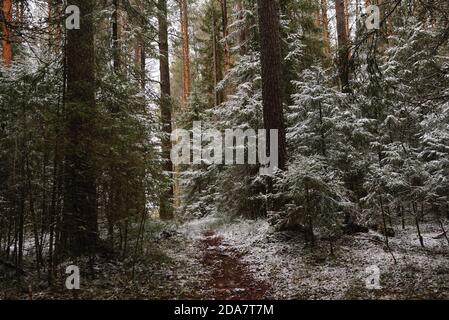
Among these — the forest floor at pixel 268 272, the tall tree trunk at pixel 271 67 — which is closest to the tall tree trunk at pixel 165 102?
the tall tree trunk at pixel 271 67

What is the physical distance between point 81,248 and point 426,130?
34.7 feet

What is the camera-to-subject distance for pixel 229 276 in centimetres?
789

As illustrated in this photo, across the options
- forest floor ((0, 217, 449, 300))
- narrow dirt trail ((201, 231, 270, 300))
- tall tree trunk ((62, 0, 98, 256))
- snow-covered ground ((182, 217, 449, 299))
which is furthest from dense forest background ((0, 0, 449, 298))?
narrow dirt trail ((201, 231, 270, 300))

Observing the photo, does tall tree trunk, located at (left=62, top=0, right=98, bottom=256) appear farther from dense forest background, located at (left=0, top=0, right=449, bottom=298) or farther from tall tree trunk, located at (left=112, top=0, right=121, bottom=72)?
tall tree trunk, located at (left=112, top=0, right=121, bottom=72)

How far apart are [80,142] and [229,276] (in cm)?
407

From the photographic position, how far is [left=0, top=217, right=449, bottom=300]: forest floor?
6324 mm

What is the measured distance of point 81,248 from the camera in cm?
782

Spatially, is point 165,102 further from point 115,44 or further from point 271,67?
point 271,67

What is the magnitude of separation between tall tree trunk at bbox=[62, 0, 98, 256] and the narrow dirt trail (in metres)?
2.65

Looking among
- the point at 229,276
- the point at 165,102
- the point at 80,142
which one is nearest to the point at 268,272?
the point at 229,276

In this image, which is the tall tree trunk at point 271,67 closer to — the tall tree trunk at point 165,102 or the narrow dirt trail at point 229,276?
the tall tree trunk at point 165,102

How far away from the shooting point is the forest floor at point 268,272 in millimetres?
6324

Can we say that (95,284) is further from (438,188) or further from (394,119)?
(394,119)
